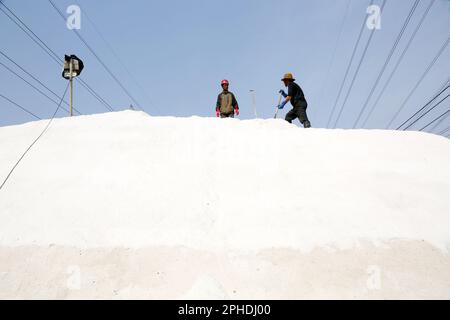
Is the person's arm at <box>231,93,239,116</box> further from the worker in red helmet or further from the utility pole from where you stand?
the utility pole

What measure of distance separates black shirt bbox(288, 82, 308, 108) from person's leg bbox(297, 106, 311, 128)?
13 cm

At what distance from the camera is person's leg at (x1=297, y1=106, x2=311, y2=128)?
Answer: 24.8ft

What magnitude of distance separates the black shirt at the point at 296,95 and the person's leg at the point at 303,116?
0.13 metres

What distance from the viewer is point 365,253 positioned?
3537 millimetres

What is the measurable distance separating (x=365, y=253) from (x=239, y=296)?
1.58 metres

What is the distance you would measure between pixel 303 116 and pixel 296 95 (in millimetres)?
615

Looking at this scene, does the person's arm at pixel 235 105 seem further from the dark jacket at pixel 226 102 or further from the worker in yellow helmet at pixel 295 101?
the worker in yellow helmet at pixel 295 101

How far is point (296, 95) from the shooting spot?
7.90 metres

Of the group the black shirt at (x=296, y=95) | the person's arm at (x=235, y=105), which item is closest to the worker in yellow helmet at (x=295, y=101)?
the black shirt at (x=296, y=95)

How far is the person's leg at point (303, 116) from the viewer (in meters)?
7.57
